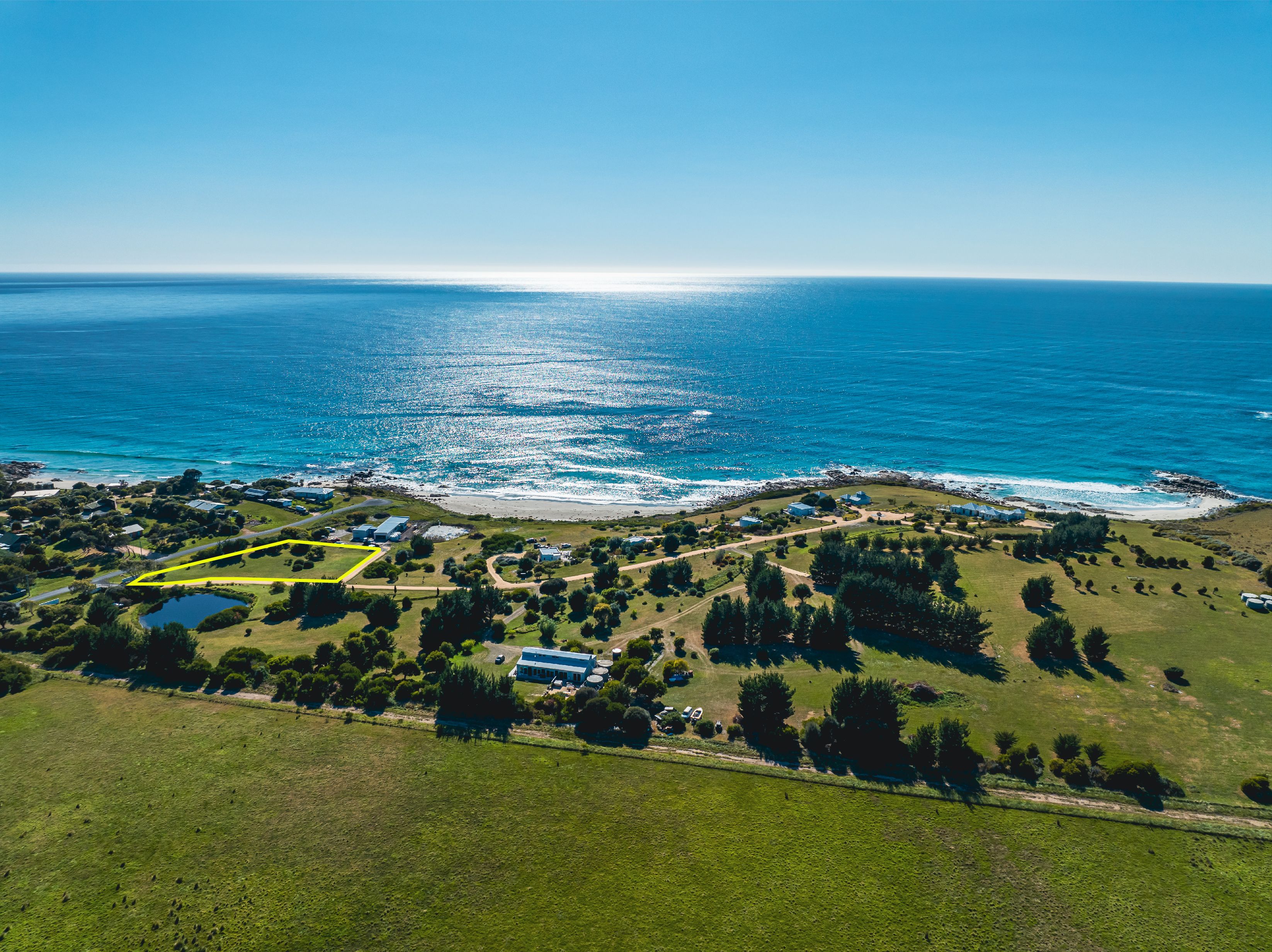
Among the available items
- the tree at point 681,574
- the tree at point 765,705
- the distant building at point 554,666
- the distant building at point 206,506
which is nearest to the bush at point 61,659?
the distant building at point 554,666

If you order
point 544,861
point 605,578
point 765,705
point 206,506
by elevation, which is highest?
point 765,705

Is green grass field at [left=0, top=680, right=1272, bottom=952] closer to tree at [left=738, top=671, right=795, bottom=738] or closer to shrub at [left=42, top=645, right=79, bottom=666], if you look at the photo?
tree at [left=738, top=671, right=795, bottom=738]

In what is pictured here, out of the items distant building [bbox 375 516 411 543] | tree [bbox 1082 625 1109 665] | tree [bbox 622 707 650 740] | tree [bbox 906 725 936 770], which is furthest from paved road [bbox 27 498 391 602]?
tree [bbox 1082 625 1109 665]

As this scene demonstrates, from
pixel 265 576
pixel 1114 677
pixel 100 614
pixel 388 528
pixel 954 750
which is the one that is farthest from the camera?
pixel 388 528

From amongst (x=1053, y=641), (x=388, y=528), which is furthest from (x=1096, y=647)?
(x=388, y=528)

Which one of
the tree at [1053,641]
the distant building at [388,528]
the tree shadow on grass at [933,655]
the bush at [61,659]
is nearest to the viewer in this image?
the tree shadow on grass at [933,655]

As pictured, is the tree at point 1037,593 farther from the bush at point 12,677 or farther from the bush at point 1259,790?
the bush at point 12,677

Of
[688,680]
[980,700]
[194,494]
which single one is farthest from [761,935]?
[194,494]

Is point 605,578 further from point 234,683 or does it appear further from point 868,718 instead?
point 234,683
